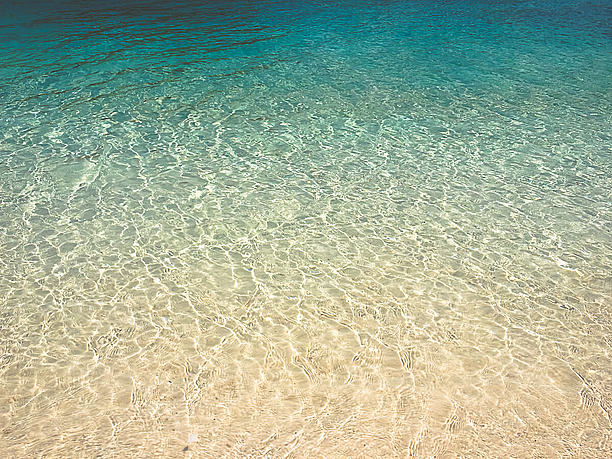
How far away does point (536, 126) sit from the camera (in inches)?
164

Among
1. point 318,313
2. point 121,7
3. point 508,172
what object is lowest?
point 121,7

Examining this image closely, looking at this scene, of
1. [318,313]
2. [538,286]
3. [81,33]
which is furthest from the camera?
[81,33]

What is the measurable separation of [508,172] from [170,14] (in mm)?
6729

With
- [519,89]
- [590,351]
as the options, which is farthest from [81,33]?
[590,351]

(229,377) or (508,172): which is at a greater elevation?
(229,377)

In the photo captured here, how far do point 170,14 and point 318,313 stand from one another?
752cm

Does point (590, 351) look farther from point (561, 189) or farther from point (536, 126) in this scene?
point (536, 126)

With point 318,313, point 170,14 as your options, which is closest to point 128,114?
point 318,313

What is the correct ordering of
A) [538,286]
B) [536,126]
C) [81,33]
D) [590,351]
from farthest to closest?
[81,33], [536,126], [538,286], [590,351]

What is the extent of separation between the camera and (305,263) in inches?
101

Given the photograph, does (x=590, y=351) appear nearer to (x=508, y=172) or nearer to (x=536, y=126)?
(x=508, y=172)

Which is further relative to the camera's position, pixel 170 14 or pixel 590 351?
pixel 170 14

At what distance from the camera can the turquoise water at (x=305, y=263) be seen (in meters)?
1.78

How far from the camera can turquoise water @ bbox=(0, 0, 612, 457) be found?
178 centimetres
